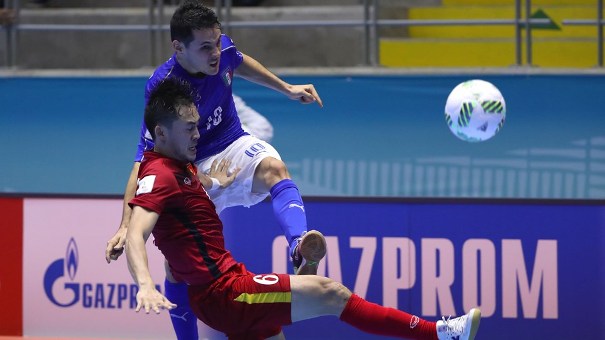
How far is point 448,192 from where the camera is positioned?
8.22 metres

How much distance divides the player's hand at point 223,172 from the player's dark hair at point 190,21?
68cm

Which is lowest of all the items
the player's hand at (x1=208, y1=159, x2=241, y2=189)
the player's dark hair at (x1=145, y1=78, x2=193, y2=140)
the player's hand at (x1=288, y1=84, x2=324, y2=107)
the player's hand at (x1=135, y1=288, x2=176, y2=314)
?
the player's hand at (x1=135, y1=288, x2=176, y2=314)

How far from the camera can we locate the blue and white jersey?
6012 millimetres

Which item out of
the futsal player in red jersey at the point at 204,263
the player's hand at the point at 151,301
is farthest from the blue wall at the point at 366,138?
the player's hand at the point at 151,301

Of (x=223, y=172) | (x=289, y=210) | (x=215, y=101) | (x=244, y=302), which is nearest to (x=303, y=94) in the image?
(x=215, y=101)

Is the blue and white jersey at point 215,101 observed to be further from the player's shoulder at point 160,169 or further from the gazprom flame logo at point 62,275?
the gazprom flame logo at point 62,275

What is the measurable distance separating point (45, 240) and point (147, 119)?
10.1 feet

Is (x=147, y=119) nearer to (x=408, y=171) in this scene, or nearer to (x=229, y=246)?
(x=229, y=246)

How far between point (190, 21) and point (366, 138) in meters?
2.90

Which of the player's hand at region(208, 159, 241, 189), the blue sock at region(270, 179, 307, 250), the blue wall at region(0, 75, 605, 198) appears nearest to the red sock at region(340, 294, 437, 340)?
the blue sock at region(270, 179, 307, 250)

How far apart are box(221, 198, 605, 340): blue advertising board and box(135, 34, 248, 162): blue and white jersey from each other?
63.3 inches

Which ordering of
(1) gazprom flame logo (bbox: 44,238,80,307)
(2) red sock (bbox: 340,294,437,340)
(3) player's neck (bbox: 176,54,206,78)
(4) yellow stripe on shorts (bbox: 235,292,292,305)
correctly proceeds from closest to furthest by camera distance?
(4) yellow stripe on shorts (bbox: 235,292,292,305) → (2) red sock (bbox: 340,294,437,340) → (3) player's neck (bbox: 176,54,206,78) → (1) gazprom flame logo (bbox: 44,238,80,307)

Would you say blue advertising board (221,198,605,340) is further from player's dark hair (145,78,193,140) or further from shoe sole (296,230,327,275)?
player's dark hair (145,78,193,140)

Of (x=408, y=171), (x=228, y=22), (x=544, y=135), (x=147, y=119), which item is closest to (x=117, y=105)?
(x=228, y=22)
